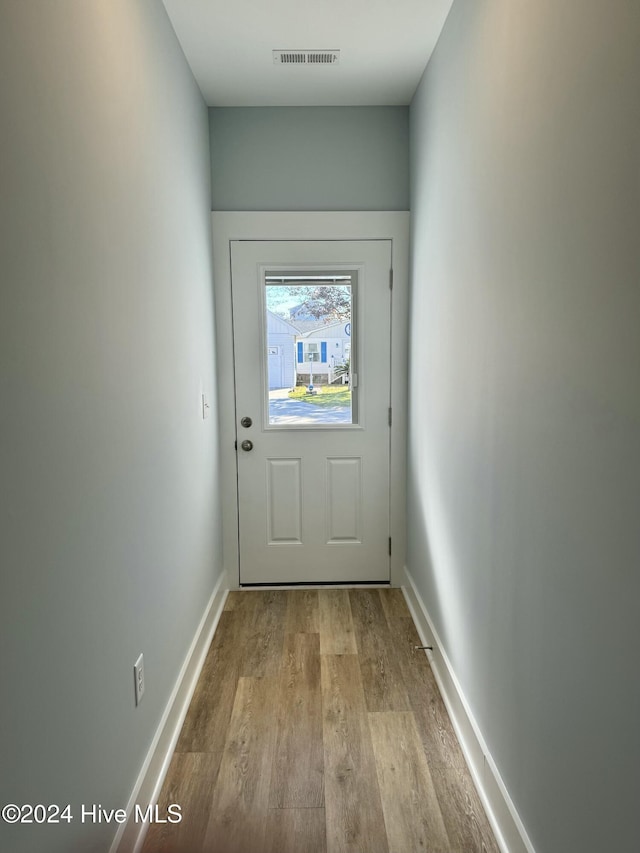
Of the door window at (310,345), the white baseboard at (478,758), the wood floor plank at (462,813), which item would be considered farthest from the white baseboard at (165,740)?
the door window at (310,345)

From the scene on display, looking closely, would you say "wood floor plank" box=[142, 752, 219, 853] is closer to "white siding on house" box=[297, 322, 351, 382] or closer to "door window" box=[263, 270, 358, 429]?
"door window" box=[263, 270, 358, 429]

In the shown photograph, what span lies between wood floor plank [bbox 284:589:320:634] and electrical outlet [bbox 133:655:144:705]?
1269 mm

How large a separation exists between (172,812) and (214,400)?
6.42 ft

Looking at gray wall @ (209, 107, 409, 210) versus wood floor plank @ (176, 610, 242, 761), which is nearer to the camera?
wood floor plank @ (176, 610, 242, 761)

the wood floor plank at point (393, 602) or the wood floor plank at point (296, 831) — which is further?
the wood floor plank at point (393, 602)

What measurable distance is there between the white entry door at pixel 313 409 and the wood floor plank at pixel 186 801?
156 cm

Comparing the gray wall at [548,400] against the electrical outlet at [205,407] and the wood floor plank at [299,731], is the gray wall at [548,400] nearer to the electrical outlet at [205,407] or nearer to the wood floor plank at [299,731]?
the wood floor plank at [299,731]

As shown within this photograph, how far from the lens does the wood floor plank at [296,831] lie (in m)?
1.75

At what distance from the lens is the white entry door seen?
11.2 ft

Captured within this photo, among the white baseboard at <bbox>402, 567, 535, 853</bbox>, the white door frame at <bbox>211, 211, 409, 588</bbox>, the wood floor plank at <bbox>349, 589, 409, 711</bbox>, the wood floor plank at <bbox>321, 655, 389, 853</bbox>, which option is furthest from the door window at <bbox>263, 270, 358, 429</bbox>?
the wood floor plank at <bbox>321, 655, 389, 853</bbox>

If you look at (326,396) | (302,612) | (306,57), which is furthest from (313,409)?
(306,57)

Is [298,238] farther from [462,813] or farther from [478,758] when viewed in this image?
[462,813]

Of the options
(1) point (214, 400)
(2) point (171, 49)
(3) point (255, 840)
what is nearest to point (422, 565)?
(1) point (214, 400)

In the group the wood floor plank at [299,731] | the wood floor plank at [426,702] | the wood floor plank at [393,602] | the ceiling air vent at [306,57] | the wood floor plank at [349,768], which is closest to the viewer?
the wood floor plank at [349,768]
